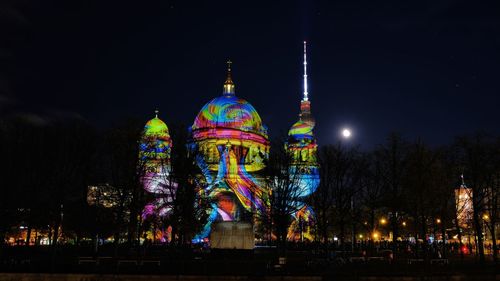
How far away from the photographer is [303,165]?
1779 inches

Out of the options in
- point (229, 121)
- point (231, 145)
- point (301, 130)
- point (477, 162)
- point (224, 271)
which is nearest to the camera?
point (224, 271)

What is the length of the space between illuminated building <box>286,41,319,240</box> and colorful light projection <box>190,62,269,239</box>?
7861 millimetres

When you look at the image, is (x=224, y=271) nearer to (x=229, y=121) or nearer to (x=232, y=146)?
(x=232, y=146)

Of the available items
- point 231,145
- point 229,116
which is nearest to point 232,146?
point 231,145

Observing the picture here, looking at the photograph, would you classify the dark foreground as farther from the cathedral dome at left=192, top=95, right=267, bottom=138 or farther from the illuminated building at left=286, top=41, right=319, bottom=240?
the cathedral dome at left=192, top=95, right=267, bottom=138

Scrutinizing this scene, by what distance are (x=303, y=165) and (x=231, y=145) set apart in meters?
45.4

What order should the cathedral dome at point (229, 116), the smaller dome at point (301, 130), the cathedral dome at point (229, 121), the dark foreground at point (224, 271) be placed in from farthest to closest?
the cathedral dome at point (229, 116) → the smaller dome at point (301, 130) → the cathedral dome at point (229, 121) → the dark foreground at point (224, 271)

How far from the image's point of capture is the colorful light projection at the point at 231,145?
76750 millimetres

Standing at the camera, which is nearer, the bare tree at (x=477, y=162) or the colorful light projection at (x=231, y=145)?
the bare tree at (x=477, y=162)

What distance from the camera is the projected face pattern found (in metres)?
76.9

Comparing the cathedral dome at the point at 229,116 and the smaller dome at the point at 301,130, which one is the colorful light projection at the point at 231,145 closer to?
the cathedral dome at the point at 229,116

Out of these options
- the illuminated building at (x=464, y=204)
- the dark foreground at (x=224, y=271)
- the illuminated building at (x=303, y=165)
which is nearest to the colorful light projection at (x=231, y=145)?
A: the illuminated building at (x=303, y=165)

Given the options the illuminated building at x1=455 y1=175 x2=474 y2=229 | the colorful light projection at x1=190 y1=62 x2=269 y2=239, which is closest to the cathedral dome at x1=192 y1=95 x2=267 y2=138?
the colorful light projection at x1=190 y1=62 x2=269 y2=239

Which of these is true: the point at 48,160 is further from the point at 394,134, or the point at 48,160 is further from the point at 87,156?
the point at 394,134
